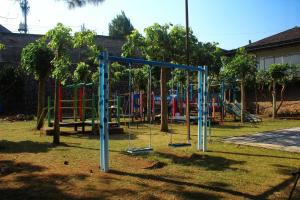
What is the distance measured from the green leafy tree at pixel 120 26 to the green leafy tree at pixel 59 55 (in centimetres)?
4941

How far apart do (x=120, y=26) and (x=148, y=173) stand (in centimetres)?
5516

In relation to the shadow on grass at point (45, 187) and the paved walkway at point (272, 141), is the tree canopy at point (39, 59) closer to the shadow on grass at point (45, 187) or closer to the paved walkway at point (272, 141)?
the paved walkway at point (272, 141)

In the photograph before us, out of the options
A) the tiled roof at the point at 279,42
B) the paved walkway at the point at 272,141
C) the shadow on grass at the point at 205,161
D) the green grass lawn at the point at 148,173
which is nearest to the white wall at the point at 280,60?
the tiled roof at the point at 279,42

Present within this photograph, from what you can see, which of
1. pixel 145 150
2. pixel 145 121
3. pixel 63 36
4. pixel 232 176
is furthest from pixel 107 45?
pixel 232 176

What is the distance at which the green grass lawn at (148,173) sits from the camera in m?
5.94

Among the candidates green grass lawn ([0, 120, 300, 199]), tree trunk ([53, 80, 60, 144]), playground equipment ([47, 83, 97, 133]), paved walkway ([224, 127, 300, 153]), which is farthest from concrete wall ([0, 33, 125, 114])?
green grass lawn ([0, 120, 300, 199])

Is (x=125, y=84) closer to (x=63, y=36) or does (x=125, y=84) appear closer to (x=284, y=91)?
(x=284, y=91)

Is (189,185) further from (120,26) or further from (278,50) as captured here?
Result: (120,26)

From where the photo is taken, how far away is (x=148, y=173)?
23.9ft

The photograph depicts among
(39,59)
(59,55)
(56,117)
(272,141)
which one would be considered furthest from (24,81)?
(272,141)

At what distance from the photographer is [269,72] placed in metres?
24.9

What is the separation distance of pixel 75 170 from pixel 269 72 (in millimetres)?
19902

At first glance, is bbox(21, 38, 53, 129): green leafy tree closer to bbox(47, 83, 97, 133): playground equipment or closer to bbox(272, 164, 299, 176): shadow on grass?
bbox(47, 83, 97, 133): playground equipment

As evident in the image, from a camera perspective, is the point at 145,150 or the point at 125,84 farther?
the point at 125,84
